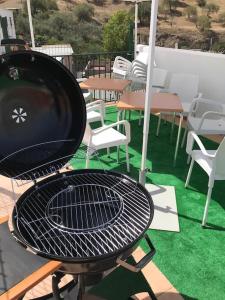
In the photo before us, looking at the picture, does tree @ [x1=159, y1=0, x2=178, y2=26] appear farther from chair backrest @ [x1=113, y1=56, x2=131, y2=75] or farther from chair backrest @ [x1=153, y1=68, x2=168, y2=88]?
chair backrest @ [x1=153, y1=68, x2=168, y2=88]

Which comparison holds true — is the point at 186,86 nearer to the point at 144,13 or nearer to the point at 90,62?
the point at 90,62

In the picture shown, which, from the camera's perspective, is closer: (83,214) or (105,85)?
(83,214)

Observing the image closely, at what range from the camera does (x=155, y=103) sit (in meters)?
3.63

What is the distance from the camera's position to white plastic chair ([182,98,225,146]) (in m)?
3.34

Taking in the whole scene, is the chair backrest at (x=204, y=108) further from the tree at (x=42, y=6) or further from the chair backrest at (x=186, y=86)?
the tree at (x=42, y=6)

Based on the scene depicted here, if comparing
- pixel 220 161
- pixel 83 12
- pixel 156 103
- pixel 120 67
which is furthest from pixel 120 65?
pixel 83 12

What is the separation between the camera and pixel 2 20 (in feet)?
46.6

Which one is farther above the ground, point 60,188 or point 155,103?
point 60,188

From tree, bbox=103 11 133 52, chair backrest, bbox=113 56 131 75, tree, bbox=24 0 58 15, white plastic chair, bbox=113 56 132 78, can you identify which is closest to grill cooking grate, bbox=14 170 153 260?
white plastic chair, bbox=113 56 132 78

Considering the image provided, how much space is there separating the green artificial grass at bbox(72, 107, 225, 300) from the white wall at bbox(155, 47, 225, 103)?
175 cm

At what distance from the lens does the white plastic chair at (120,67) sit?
19.2 feet

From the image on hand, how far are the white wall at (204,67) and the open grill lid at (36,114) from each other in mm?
3956

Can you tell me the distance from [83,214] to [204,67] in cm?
445

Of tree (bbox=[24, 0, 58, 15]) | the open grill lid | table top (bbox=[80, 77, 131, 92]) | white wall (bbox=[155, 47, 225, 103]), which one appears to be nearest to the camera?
the open grill lid
